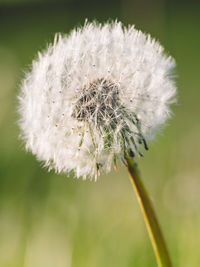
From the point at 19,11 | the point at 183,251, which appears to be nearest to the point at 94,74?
the point at 183,251

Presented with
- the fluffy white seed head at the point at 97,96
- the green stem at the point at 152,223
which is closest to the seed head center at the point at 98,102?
the fluffy white seed head at the point at 97,96

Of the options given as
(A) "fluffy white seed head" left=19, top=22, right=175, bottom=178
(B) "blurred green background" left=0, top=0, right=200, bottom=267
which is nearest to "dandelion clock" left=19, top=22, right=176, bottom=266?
(A) "fluffy white seed head" left=19, top=22, right=175, bottom=178

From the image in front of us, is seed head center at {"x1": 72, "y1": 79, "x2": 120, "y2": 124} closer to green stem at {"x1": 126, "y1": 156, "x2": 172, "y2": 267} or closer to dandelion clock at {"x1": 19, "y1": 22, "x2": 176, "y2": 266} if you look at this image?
dandelion clock at {"x1": 19, "y1": 22, "x2": 176, "y2": 266}

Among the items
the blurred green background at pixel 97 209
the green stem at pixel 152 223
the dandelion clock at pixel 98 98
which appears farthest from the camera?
the blurred green background at pixel 97 209

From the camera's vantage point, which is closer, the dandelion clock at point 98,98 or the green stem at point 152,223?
the green stem at point 152,223

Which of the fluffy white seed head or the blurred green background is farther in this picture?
the blurred green background

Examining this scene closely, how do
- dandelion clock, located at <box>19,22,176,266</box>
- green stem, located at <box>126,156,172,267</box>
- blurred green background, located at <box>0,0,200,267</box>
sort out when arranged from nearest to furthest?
green stem, located at <box>126,156,172,267</box>, dandelion clock, located at <box>19,22,176,266</box>, blurred green background, located at <box>0,0,200,267</box>

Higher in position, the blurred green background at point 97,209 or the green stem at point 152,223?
the blurred green background at point 97,209

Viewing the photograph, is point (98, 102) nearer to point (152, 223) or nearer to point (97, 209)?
point (152, 223)

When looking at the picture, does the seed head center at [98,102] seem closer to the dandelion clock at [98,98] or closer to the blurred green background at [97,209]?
the dandelion clock at [98,98]

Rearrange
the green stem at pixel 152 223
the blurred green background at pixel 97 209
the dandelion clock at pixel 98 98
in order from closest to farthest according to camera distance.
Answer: the green stem at pixel 152 223 < the dandelion clock at pixel 98 98 < the blurred green background at pixel 97 209
